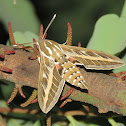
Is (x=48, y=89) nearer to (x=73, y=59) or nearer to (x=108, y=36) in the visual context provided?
(x=73, y=59)

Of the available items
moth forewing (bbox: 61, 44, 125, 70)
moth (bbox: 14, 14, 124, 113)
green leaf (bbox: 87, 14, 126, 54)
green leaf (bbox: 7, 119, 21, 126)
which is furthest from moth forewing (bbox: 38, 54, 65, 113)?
green leaf (bbox: 7, 119, 21, 126)

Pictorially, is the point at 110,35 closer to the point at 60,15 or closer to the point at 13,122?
the point at 60,15

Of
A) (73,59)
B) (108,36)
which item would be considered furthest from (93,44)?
(73,59)

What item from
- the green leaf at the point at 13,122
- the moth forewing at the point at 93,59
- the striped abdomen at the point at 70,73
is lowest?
the green leaf at the point at 13,122

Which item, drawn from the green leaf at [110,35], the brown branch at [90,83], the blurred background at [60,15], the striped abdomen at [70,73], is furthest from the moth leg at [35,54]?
the blurred background at [60,15]

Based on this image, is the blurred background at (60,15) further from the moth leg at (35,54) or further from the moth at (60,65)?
the moth leg at (35,54)

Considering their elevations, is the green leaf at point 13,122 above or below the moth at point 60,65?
below
